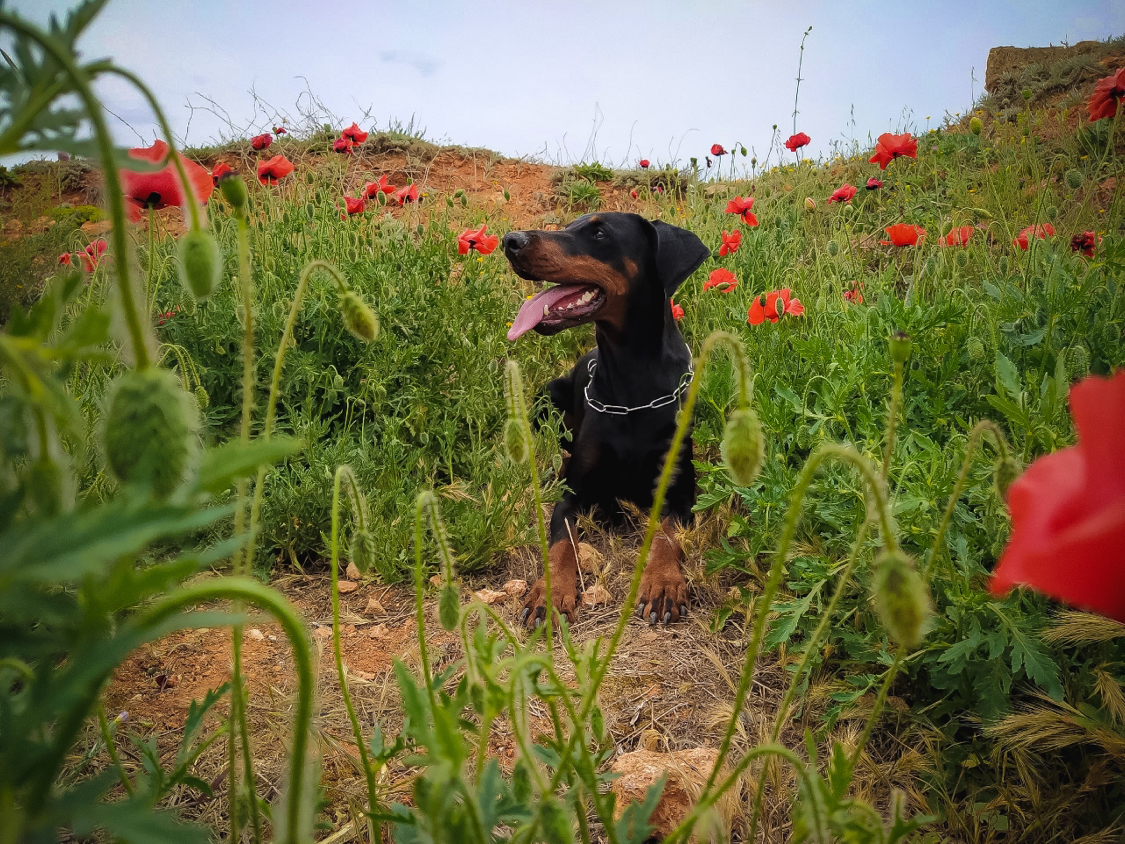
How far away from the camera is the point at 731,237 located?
324cm

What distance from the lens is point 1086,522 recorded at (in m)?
0.34

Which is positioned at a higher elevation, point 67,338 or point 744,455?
point 67,338

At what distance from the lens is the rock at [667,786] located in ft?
4.28

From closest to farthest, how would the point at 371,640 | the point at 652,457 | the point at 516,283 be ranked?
the point at 371,640
the point at 652,457
the point at 516,283

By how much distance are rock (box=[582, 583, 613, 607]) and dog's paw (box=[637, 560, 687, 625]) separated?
0.45 ft

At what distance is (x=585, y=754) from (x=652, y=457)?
207cm

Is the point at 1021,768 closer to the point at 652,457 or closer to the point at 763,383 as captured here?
the point at 763,383

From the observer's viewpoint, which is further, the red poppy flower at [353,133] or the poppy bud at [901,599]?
the red poppy flower at [353,133]

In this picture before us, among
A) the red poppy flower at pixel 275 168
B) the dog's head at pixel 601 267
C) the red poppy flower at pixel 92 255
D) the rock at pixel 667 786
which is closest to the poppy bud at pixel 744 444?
the rock at pixel 667 786

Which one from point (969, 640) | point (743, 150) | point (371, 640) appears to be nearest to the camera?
point (969, 640)

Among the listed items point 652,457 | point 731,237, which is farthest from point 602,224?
point 652,457

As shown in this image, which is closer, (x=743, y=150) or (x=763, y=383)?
(x=763, y=383)

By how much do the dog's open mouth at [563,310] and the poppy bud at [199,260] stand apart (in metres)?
2.18

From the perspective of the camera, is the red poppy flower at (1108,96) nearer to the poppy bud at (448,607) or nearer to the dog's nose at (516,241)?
the dog's nose at (516,241)
